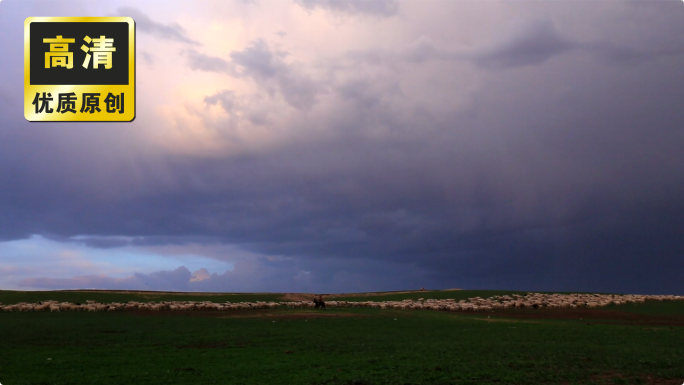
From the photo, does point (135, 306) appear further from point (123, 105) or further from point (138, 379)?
point (138, 379)

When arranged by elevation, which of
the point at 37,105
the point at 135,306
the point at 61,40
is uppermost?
the point at 61,40

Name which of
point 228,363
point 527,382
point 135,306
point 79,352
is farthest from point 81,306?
point 527,382

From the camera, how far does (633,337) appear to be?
2945 centimetres

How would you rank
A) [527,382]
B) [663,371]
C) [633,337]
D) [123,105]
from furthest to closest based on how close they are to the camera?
[633,337] < [123,105] < [663,371] < [527,382]

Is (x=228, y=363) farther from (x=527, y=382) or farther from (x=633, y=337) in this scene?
(x=633, y=337)

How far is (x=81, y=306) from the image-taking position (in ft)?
197

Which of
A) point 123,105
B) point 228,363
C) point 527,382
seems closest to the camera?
point 527,382

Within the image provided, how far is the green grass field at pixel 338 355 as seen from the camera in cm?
1800

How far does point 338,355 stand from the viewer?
22.9 meters

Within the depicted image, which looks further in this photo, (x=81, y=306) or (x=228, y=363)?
(x=81, y=306)

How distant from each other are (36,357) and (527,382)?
23951 millimetres

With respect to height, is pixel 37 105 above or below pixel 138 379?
above

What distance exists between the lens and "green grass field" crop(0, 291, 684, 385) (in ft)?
59.1

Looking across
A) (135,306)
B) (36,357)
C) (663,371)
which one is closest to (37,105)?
(36,357)
